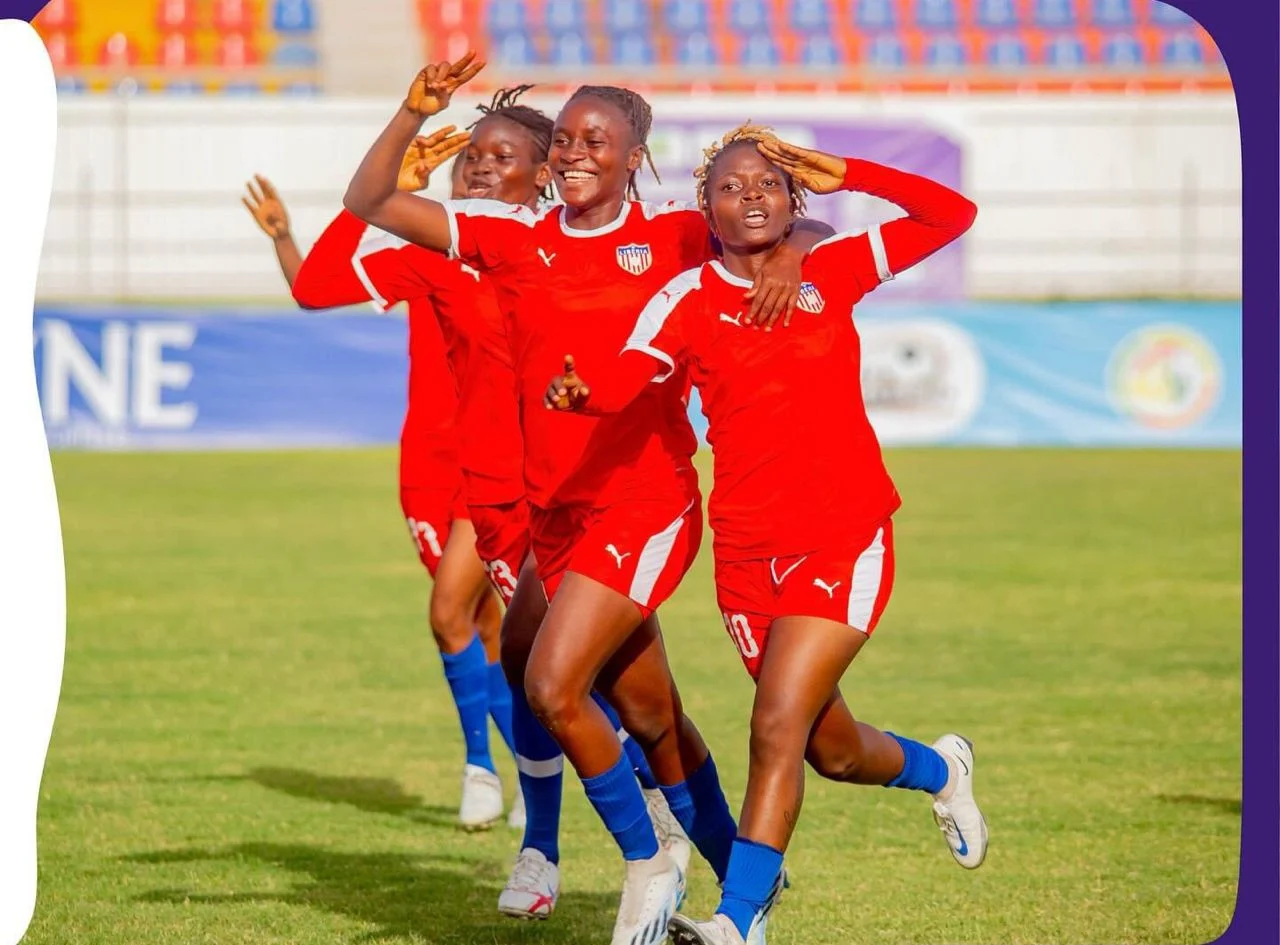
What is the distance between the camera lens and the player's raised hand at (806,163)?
4.77 metres

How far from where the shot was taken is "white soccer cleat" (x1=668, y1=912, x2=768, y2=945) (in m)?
4.43

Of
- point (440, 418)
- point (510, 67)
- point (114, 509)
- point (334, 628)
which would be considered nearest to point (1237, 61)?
point (440, 418)

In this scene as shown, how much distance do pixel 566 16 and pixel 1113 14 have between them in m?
8.10

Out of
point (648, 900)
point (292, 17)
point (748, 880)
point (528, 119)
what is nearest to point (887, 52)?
point (292, 17)

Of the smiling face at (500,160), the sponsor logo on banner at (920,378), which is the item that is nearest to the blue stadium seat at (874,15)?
the sponsor logo on banner at (920,378)

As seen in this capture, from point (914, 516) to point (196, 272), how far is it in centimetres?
1188

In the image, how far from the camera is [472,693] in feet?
23.8

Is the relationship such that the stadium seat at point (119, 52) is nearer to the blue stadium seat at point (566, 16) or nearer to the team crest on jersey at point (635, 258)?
the blue stadium seat at point (566, 16)

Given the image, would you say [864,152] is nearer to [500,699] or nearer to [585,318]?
[500,699]

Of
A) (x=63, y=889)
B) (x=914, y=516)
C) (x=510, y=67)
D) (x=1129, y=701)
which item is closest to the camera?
(x=63, y=889)

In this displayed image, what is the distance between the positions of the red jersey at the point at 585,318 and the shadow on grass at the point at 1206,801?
9.27 ft

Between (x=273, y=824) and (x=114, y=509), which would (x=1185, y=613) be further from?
(x=114, y=509)

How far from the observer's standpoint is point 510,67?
88.6ft

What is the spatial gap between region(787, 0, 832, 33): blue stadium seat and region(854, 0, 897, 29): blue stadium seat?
0.46 metres
